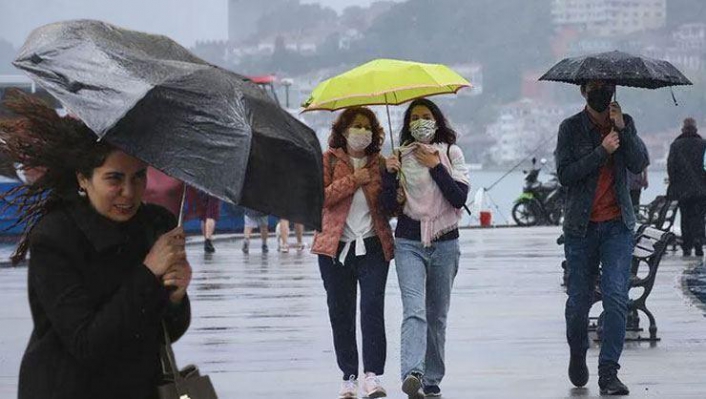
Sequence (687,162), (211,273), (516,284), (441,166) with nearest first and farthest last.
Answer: (441,166) < (516,284) < (211,273) < (687,162)

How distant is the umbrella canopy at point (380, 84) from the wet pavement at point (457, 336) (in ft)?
5.29

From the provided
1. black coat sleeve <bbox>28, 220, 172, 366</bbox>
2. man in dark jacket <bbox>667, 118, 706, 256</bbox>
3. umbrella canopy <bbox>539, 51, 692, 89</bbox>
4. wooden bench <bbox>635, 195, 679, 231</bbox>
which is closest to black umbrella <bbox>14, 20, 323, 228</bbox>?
black coat sleeve <bbox>28, 220, 172, 366</bbox>

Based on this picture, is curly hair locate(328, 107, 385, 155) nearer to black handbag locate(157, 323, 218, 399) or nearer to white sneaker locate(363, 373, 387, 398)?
white sneaker locate(363, 373, 387, 398)

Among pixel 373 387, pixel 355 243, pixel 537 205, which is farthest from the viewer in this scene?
pixel 537 205

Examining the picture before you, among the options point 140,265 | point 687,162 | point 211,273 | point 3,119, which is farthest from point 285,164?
point 687,162

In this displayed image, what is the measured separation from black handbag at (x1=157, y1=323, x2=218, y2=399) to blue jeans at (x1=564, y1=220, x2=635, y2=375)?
5.31m

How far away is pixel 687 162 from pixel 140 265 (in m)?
19.9

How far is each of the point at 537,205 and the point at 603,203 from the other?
31089 mm

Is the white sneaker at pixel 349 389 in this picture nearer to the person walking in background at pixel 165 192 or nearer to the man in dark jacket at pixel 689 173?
the person walking in background at pixel 165 192

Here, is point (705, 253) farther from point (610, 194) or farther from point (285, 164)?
point (285, 164)

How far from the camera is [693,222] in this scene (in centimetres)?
2453

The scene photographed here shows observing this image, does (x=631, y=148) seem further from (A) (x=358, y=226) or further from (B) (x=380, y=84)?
(A) (x=358, y=226)

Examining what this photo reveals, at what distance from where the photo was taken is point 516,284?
1980cm

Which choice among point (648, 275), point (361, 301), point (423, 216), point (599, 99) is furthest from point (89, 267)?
point (648, 275)
